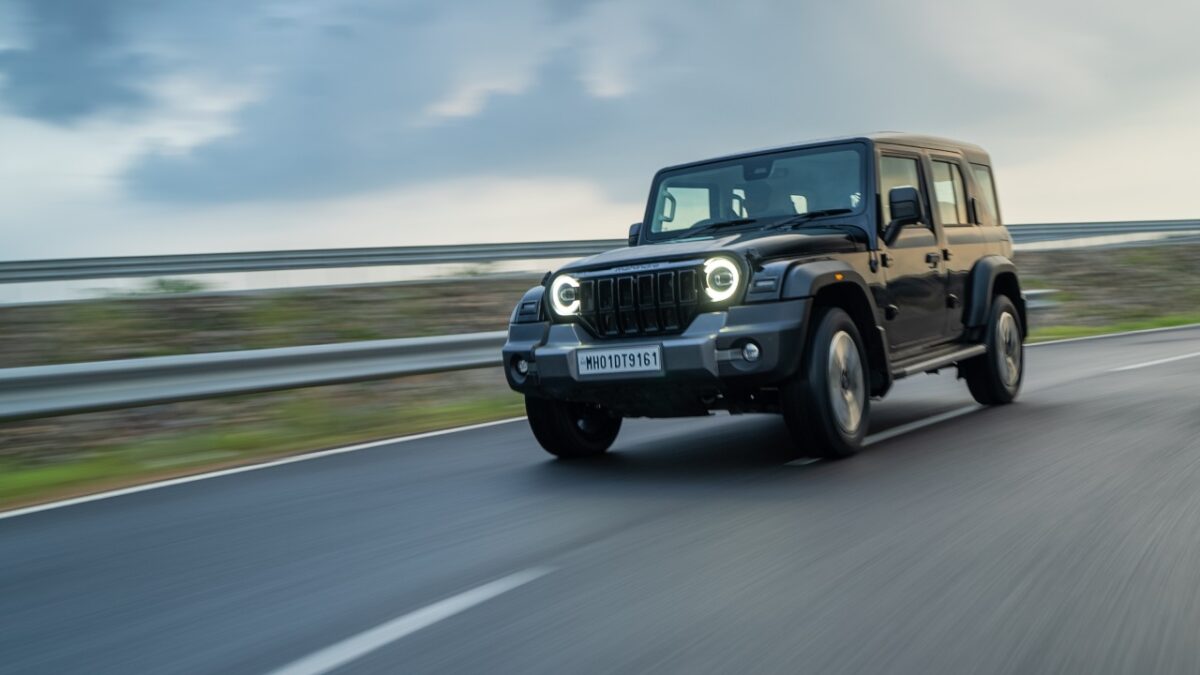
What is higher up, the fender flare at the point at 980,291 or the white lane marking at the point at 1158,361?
the fender flare at the point at 980,291

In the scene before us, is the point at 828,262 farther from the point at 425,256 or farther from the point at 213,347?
the point at 425,256

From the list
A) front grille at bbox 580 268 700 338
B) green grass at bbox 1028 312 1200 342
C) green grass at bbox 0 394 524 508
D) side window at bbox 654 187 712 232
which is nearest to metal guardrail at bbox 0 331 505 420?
green grass at bbox 0 394 524 508

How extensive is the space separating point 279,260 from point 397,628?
18326mm

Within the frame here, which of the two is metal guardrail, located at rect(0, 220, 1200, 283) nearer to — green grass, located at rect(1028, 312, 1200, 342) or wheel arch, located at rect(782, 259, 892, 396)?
green grass, located at rect(1028, 312, 1200, 342)

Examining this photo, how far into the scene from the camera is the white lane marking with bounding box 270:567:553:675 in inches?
133

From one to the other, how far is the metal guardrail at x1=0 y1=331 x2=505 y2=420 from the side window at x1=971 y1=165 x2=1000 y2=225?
4.12m

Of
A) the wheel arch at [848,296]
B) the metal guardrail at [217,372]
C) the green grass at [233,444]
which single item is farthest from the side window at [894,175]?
the metal guardrail at [217,372]

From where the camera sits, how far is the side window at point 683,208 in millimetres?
7871

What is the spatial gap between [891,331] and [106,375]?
4871 mm

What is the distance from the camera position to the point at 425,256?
76.6 feet

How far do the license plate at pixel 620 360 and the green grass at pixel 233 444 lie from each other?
2.69m

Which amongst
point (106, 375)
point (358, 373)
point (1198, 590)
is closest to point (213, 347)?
point (358, 373)

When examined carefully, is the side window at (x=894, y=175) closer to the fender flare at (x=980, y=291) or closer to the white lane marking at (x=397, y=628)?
the fender flare at (x=980, y=291)

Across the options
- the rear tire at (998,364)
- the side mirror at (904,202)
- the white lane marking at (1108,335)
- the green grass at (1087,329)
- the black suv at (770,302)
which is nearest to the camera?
the black suv at (770,302)
